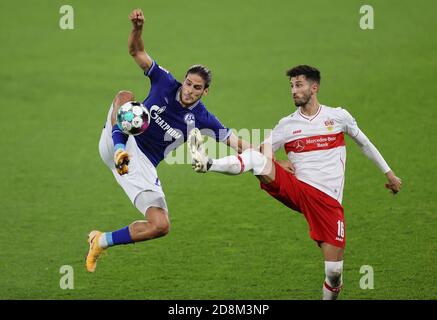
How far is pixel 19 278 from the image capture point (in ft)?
32.9

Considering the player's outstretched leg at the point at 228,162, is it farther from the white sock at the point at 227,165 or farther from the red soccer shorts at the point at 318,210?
the red soccer shorts at the point at 318,210

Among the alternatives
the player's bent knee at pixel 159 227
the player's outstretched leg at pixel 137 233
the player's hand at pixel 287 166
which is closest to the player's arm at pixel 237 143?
the player's hand at pixel 287 166

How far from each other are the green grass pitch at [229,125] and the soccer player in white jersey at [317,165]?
3.32 feet

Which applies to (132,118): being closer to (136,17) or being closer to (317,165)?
(136,17)

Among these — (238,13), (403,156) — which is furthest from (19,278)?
(238,13)

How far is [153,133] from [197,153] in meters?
1.47

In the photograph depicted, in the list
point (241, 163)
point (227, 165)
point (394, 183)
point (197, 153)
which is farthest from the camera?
point (394, 183)

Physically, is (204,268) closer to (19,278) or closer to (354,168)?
(19,278)

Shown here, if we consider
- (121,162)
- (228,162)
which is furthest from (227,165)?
(121,162)

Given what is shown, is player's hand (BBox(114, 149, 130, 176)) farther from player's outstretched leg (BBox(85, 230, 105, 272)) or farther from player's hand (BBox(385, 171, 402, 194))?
player's hand (BBox(385, 171, 402, 194))

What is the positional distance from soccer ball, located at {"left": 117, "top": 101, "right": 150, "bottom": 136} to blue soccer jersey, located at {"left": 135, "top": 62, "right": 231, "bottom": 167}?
21.8 inches

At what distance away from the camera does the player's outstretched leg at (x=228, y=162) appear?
7.77m

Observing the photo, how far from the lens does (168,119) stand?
916 centimetres

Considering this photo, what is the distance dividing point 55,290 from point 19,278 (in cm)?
58
